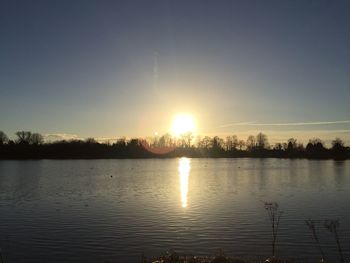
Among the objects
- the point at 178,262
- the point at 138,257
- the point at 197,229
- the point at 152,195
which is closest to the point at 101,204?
the point at 152,195

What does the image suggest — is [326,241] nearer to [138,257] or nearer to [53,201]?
[138,257]

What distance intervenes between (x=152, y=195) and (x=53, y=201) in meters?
11.3

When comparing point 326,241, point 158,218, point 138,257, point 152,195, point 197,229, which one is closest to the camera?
point 138,257

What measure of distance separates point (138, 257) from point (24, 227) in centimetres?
1153

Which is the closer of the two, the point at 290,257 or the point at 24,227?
the point at 290,257

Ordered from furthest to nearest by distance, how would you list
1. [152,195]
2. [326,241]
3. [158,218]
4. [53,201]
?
[152,195] → [53,201] → [158,218] → [326,241]

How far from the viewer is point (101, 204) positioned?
39.0 meters

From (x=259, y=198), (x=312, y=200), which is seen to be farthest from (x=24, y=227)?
(x=312, y=200)

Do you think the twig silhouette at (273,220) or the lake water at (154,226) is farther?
the lake water at (154,226)

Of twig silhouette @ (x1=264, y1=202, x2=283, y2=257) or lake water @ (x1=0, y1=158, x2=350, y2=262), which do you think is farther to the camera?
lake water @ (x1=0, y1=158, x2=350, y2=262)

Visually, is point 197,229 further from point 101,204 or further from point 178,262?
point 101,204

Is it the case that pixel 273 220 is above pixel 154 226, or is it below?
above

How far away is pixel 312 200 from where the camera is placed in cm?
4144

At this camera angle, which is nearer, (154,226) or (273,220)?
(273,220)
